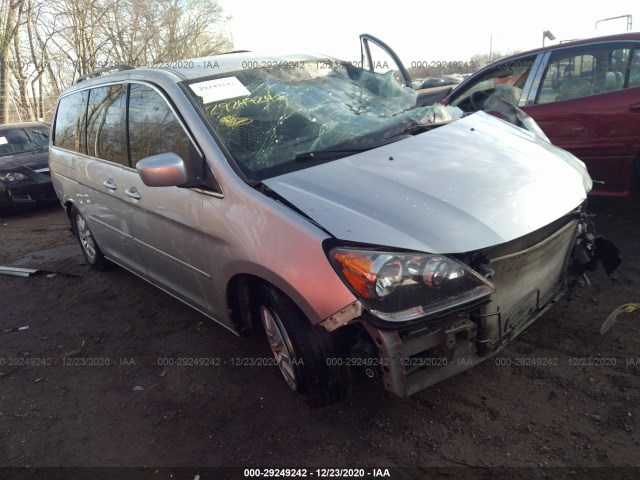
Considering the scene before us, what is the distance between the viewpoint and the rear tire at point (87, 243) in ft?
16.1

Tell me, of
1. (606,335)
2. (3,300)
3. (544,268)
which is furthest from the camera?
(3,300)

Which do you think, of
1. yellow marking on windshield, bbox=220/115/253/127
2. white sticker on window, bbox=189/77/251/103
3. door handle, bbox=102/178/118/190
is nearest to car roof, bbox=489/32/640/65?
white sticker on window, bbox=189/77/251/103

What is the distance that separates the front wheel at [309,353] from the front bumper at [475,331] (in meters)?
0.31

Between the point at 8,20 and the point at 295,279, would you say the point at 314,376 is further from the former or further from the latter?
the point at 8,20

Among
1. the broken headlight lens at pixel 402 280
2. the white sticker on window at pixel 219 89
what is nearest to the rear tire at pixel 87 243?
the white sticker on window at pixel 219 89

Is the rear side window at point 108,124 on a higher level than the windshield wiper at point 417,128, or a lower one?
higher

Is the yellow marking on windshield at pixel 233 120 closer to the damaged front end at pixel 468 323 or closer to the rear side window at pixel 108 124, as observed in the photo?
the rear side window at pixel 108 124

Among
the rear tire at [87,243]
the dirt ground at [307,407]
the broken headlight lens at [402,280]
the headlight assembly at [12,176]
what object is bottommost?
the dirt ground at [307,407]

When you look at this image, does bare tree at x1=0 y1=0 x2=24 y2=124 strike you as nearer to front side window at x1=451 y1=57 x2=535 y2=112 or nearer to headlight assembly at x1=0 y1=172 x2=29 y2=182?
headlight assembly at x1=0 y1=172 x2=29 y2=182

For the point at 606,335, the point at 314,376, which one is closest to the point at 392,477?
the point at 314,376

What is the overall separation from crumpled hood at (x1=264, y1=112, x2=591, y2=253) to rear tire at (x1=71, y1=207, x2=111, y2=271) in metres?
3.11

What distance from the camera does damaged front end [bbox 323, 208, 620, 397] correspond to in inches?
81.3

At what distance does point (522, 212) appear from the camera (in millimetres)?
2299

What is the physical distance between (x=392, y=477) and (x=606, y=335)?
1.63 metres
